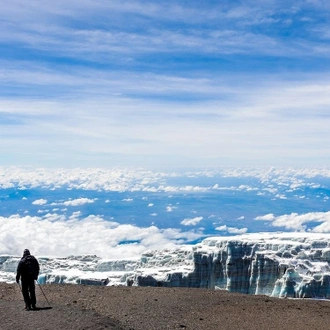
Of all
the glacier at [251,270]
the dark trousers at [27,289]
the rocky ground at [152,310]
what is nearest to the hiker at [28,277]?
the dark trousers at [27,289]

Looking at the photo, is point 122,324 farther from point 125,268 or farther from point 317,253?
point 125,268

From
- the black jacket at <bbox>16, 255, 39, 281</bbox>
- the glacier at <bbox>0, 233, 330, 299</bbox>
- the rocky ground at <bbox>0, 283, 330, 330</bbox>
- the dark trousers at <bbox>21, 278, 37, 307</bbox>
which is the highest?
the black jacket at <bbox>16, 255, 39, 281</bbox>

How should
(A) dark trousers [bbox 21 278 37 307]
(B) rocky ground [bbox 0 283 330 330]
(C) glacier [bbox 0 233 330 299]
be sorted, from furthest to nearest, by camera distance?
(C) glacier [bbox 0 233 330 299]
(A) dark trousers [bbox 21 278 37 307]
(B) rocky ground [bbox 0 283 330 330]

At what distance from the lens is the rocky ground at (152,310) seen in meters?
19.6

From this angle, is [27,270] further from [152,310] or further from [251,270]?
[251,270]

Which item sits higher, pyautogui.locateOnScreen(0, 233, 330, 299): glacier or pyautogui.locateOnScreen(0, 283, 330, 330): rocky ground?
pyautogui.locateOnScreen(0, 283, 330, 330): rocky ground

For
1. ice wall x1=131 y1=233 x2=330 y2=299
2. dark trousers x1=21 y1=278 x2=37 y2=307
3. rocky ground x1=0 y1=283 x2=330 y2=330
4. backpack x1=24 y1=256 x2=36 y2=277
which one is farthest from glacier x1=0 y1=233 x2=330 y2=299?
backpack x1=24 y1=256 x2=36 y2=277

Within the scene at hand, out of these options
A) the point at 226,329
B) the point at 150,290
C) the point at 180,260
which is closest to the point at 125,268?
the point at 180,260

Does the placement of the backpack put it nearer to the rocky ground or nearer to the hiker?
the hiker

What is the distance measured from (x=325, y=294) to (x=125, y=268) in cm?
4899

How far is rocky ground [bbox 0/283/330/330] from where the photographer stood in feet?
64.4

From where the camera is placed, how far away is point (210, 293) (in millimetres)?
28781

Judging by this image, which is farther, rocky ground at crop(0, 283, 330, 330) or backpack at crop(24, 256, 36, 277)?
backpack at crop(24, 256, 36, 277)

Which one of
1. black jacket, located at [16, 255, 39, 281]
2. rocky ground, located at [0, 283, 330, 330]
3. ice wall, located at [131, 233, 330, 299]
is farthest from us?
ice wall, located at [131, 233, 330, 299]
